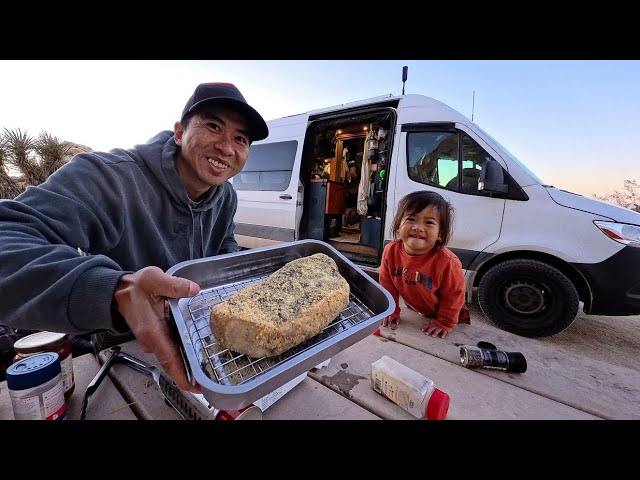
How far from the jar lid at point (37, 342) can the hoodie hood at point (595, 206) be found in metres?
4.31

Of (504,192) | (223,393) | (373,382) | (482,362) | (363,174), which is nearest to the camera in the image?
(223,393)

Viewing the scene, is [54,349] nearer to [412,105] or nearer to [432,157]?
[432,157]

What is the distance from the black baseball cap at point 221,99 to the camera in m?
1.55

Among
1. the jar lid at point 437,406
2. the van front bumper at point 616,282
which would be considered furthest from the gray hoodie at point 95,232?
the van front bumper at point 616,282

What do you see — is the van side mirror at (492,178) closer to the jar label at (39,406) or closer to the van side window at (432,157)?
the van side window at (432,157)

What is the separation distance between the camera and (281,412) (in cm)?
85

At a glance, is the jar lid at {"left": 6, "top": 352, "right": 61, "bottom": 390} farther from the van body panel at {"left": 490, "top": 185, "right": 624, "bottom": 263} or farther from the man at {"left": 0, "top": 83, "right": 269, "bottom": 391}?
the van body panel at {"left": 490, "top": 185, "right": 624, "bottom": 263}

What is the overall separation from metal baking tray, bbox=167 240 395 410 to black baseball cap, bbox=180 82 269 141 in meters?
0.92

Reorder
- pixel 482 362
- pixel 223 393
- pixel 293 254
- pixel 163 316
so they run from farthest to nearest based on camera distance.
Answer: pixel 293 254, pixel 482 362, pixel 163 316, pixel 223 393

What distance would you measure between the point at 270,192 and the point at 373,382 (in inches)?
185

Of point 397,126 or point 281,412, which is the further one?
point 397,126

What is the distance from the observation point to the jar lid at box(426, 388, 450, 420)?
83 centimetres

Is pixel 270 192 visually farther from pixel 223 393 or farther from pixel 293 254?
pixel 223 393
